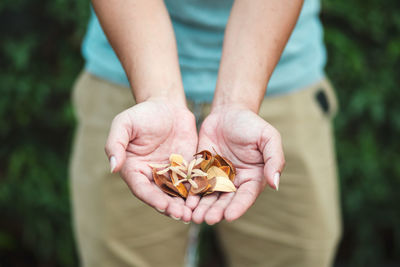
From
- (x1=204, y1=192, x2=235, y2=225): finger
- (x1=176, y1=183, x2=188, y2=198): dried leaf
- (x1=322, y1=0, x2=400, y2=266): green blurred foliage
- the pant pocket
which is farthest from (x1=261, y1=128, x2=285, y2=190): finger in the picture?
(x1=322, y1=0, x2=400, y2=266): green blurred foliage

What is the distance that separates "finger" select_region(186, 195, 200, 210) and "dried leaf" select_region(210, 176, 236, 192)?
4 cm

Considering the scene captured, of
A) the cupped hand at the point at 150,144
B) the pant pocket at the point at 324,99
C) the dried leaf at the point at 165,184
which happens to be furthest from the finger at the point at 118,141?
the pant pocket at the point at 324,99

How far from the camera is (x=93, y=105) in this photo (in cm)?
146

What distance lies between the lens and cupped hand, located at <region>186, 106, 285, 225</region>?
942 millimetres

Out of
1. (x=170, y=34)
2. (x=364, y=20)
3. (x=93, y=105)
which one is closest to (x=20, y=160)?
(x=93, y=105)

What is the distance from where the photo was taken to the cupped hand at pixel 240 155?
3.09 ft

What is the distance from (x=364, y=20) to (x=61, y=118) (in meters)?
1.57

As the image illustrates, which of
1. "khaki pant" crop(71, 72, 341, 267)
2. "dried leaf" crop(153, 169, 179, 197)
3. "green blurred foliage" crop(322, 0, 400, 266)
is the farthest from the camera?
"green blurred foliage" crop(322, 0, 400, 266)

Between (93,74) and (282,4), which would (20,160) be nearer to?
(93,74)

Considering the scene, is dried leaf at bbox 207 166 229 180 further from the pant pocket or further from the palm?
the pant pocket

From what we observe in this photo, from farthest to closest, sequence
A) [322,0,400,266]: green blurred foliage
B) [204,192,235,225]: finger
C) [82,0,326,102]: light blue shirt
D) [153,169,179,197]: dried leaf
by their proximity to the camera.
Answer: [322,0,400,266]: green blurred foliage → [82,0,326,102]: light blue shirt → [153,169,179,197]: dried leaf → [204,192,235,225]: finger

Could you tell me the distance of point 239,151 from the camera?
43.1 inches

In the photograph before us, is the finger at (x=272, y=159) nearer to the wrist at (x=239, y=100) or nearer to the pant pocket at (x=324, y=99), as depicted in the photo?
the wrist at (x=239, y=100)

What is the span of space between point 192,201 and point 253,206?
0.47m
